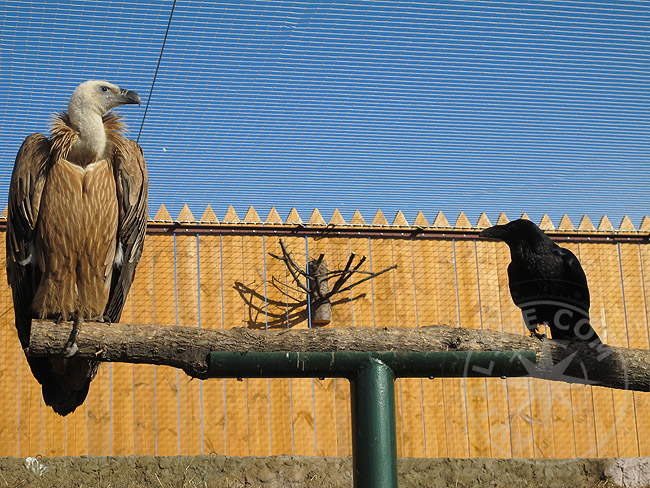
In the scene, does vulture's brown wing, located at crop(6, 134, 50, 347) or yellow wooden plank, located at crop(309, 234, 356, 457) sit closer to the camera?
vulture's brown wing, located at crop(6, 134, 50, 347)

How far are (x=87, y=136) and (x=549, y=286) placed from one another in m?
2.57

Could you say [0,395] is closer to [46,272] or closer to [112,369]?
[112,369]

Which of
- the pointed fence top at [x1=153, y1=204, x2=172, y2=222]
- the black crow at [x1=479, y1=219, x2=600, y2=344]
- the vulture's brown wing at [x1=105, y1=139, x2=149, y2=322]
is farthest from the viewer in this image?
the pointed fence top at [x1=153, y1=204, x2=172, y2=222]

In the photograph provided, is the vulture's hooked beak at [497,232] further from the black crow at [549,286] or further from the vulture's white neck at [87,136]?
the vulture's white neck at [87,136]

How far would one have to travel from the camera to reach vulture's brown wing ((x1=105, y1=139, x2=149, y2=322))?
125 inches

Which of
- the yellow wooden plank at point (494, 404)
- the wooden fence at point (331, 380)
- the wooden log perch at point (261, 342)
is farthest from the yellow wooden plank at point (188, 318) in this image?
the wooden log perch at point (261, 342)

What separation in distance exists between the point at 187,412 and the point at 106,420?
2.07ft

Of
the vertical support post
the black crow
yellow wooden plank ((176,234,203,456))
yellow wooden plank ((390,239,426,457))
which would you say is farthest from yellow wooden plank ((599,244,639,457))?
the vertical support post

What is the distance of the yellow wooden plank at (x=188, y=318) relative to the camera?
5.54 m

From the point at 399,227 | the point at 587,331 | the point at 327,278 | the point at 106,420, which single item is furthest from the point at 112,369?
the point at 587,331

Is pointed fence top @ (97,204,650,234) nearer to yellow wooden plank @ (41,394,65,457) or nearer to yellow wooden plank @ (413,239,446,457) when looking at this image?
yellow wooden plank @ (413,239,446,457)

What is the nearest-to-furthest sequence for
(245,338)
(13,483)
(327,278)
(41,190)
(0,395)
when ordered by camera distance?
(245,338)
(41,190)
(13,483)
(0,395)
(327,278)

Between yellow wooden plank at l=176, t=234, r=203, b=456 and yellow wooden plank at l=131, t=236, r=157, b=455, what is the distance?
0.22 m

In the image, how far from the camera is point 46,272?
120 inches
